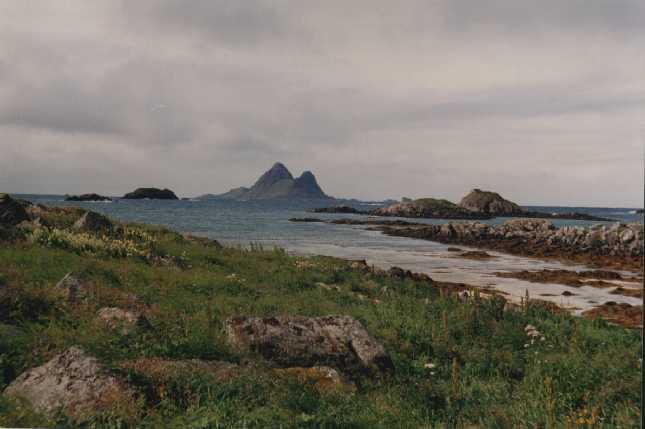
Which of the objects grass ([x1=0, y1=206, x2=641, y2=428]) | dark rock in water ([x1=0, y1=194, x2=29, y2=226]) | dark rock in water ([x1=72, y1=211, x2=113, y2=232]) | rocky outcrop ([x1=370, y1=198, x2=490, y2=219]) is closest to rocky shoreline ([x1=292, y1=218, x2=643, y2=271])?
grass ([x1=0, y1=206, x2=641, y2=428])

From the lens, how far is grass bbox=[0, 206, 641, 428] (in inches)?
208

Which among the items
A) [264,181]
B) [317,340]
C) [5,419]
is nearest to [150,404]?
[5,419]

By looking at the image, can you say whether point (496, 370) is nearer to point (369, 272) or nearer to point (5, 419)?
point (5, 419)

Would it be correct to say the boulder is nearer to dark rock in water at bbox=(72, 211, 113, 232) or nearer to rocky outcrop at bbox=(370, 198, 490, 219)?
dark rock in water at bbox=(72, 211, 113, 232)

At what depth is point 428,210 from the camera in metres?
110

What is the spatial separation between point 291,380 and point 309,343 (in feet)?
3.98

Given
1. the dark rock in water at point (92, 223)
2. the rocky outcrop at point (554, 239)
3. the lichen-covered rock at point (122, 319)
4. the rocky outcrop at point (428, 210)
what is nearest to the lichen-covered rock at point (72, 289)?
the lichen-covered rock at point (122, 319)

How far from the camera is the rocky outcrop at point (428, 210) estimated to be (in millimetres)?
102444

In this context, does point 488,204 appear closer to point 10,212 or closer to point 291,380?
point 10,212

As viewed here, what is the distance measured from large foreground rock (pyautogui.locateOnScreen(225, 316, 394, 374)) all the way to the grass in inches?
11.2

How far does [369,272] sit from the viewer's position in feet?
65.2

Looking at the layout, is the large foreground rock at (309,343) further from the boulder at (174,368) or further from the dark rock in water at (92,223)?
the dark rock in water at (92,223)

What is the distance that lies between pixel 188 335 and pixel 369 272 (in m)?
13.2

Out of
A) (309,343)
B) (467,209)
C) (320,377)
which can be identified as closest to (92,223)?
(309,343)
